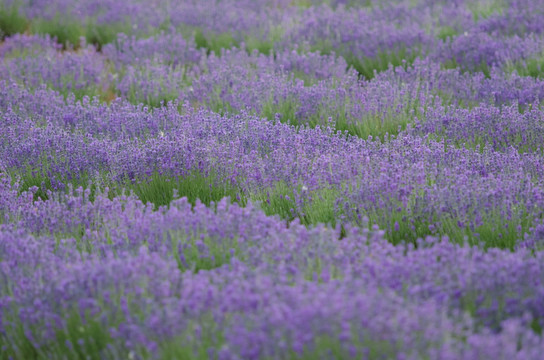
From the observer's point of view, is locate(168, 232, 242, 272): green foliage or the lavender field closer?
the lavender field

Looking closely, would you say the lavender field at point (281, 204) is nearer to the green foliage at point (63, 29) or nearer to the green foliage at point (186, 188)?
the green foliage at point (186, 188)

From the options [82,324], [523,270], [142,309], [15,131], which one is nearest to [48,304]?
[82,324]

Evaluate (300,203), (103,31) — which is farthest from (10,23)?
(300,203)

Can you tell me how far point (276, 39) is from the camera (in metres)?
7.28

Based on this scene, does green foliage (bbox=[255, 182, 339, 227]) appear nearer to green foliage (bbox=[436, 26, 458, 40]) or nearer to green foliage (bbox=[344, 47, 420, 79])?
green foliage (bbox=[344, 47, 420, 79])

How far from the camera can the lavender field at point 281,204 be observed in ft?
6.78

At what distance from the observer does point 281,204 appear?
3420 mm

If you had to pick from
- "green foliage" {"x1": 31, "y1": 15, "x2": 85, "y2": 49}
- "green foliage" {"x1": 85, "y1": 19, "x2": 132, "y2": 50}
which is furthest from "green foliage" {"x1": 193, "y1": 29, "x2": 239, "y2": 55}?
"green foliage" {"x1": 31, "y1": 15, "x2": 85, "y2": 49}

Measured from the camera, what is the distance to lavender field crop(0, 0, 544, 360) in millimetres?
2066

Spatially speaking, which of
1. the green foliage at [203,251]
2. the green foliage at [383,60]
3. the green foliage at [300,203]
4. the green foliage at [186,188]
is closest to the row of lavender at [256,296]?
the green foliage at [203,251]

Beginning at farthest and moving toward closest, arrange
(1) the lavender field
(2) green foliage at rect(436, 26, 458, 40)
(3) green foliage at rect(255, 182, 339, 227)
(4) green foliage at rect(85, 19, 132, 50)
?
(4) green foliage at rect(85, 19, 132, 50) < (2) green foliage at rect(436, 26, 458, 40) < (3) green foliage at rect(255, 182, 339, 227) < (1) the lavender field

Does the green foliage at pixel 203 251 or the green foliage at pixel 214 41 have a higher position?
the green foliage at pixel 214 41

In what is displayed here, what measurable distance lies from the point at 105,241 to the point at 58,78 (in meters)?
3.53

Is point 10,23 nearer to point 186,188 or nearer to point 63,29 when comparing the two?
point 63,29
